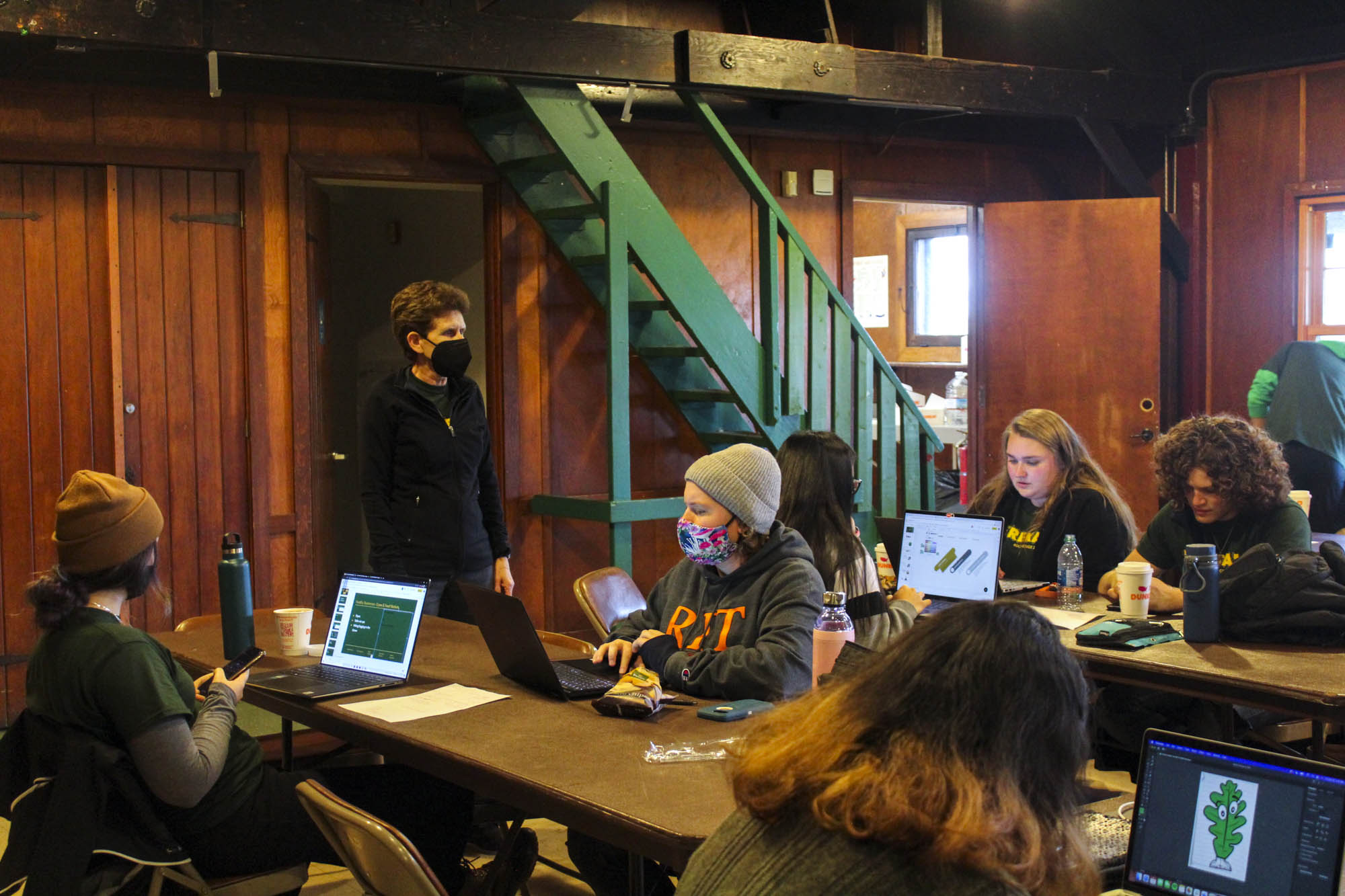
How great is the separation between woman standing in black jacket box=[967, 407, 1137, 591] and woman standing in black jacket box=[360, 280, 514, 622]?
5.50 feet

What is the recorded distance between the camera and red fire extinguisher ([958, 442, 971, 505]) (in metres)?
8.30

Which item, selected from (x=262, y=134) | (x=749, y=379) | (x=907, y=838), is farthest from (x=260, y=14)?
(x=907, y=838)

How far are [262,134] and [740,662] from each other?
3830 millimetres

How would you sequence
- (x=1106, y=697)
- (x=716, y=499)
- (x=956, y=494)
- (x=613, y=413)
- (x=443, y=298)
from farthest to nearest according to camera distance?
(x=956, y=494) < (x=613, y=413) < (x=443, y=298) < (x=1106, y=697) < (x=716, y=499)

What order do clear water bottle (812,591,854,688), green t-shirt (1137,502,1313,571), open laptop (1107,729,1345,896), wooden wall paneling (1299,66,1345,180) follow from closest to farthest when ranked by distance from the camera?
open laptop (1107,729,1345,896) < clear water bottle (812,591,854,688) < green t-shirt (1137,502,1313,571) < wooden wall paneling (1299,66,1345,180)

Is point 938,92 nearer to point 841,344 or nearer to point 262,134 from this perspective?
point 841,344

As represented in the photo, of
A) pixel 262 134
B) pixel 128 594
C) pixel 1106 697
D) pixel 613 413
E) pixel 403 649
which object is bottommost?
pixel 1106 697

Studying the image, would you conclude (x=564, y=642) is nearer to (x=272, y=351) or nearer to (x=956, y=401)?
(x=272, y=351)

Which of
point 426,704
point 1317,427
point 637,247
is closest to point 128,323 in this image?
point 637,247

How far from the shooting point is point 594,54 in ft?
17.3

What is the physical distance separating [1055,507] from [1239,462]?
682mm

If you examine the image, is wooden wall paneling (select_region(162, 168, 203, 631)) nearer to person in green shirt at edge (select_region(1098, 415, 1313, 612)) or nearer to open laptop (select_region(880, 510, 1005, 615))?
open laptop (select_region(880, 510, 1005, 615))

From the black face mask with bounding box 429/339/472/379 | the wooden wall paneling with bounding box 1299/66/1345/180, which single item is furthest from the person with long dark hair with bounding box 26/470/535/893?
the wooden wall paneling with bounding box 1299/66/1345/180

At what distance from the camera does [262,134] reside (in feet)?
18.0
